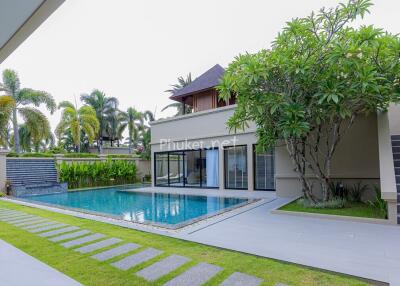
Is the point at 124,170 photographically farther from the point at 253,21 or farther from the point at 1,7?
the point at 1,7

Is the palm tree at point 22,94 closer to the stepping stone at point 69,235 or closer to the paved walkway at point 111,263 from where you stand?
the paved walkway at point 111,263

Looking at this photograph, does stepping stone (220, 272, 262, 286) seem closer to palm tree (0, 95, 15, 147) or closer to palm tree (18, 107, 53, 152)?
palm tree (0, 95, 15, 147)

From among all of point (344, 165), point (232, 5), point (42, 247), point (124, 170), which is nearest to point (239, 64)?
point (232, 5)

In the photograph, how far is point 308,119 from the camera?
8.66m

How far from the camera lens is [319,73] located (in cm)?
783

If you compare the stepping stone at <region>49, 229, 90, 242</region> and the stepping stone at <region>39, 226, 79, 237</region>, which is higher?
the stepping stone at <region>49, 229, 90, 242</region>

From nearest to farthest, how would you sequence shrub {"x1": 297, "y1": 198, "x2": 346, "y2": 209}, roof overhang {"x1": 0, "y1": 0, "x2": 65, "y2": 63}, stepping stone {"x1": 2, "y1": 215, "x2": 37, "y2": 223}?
1. roof overhang {"x1": 0, "y1": 0, "x2": 65, "y2": 63}
2. stepping stone {"x1": 2, "y1": 215, "x2": 37, "y2": 223}
3. shrub {"x1": 297, "y1": 198, "x2": 346, "y2": 209}

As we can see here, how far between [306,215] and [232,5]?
723 cm

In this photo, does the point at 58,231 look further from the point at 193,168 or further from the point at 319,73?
the point at 193,168

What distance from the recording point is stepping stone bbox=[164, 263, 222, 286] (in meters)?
3.80

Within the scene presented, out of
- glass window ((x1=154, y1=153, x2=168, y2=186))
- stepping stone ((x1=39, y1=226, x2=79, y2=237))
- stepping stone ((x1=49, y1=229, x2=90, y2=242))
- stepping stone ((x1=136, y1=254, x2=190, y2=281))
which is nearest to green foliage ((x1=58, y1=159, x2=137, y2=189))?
glass window ((x1=154, y1=153, x2=168, y2=186))

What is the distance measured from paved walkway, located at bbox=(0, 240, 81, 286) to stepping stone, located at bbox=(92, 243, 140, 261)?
74cm

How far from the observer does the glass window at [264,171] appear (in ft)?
46.5

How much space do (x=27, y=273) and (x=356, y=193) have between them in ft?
33.0
